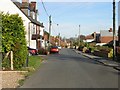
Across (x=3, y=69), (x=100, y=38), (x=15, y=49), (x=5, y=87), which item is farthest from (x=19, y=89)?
(x=100, y=38)

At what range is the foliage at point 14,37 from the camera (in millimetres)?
22344

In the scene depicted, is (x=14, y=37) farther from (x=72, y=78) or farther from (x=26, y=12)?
(x=26, y=12)

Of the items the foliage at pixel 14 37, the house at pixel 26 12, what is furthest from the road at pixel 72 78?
the house at pixel 26 12

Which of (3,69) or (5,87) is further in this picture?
(3,69)

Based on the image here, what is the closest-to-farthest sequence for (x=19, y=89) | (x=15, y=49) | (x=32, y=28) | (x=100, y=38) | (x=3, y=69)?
1. (x=19, y=89)
2. (x=3, y=69)
3. (x=15, y=49)
4. (x=32, y=28)
5. (x=100, y=38)

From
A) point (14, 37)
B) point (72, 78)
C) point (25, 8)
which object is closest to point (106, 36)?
point (25, 8)

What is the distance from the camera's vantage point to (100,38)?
126562 millimetres

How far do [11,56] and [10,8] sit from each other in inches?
1229

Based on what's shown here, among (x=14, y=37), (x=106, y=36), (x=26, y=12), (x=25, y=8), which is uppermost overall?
(x=25, y=8)

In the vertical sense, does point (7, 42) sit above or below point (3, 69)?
above

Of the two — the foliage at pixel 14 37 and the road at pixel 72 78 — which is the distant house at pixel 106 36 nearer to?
the road at pixel 72 78

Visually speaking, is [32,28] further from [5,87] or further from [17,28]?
[5,87]

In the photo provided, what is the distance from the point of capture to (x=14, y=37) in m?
23.0

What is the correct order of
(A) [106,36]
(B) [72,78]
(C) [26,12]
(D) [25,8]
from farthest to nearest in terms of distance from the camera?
(A) [106,36] < (D) [25,8] < (C) [26,12] < (B) [72,78]
